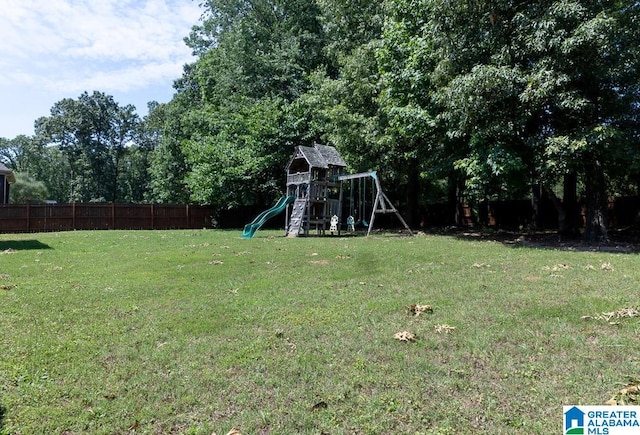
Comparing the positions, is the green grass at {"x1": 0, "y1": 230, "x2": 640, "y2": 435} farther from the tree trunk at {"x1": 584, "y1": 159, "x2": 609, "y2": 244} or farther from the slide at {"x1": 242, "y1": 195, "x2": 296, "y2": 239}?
→ the slide at {"x1": 242, "y1": 195, "x2": 296, "y2": 239}

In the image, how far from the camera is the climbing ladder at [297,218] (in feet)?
59.4

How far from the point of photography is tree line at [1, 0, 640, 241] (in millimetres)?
11141

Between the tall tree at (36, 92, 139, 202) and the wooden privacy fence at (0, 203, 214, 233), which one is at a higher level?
the tall tree at (36, 92, 139, 202)

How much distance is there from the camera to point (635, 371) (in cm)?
342

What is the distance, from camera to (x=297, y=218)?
18.4 m

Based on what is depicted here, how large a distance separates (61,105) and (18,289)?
5844 centimetres

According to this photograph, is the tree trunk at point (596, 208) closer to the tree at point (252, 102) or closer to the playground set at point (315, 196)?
the playground set at point (315, 196)

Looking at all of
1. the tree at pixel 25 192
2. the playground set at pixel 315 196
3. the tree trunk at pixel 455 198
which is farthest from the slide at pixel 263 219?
the tree at pixel 25 192

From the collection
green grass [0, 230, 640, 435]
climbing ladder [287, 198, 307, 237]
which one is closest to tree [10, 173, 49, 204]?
climbing ladder [287, 198, 307, 237]

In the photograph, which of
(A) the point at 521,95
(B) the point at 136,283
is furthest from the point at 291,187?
(B) the point at 136,283

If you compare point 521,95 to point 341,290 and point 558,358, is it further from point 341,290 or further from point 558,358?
point 558,358

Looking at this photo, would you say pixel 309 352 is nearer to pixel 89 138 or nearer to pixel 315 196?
pixel 315 196

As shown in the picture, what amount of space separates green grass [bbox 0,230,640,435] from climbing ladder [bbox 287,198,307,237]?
10.6 m

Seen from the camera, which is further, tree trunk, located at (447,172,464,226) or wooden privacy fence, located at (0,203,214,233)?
wooden privacy fence, located at (0,203,214,233)
